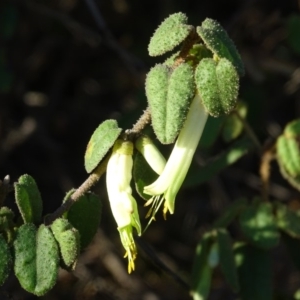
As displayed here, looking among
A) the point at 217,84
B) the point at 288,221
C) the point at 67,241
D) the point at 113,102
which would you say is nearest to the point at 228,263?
the point at 288,221

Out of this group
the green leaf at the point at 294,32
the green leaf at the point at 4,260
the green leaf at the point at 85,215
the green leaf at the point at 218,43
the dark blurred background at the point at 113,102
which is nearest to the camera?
the green leaf at the point at 218,43

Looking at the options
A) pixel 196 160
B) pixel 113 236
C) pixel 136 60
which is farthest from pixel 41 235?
pixel 113 236

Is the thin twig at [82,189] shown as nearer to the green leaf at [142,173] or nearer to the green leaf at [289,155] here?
the green leaf at [142,173]

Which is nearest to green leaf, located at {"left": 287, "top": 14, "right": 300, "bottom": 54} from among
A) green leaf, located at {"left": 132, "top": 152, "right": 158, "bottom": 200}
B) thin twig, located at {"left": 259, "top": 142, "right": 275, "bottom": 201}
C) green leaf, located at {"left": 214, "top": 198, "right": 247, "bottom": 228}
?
thin twig, located at {"left": 259, "top": 142, "right": 275, "bottom": 201}

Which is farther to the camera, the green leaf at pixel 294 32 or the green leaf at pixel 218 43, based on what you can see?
the green leaf at pixel 294 32

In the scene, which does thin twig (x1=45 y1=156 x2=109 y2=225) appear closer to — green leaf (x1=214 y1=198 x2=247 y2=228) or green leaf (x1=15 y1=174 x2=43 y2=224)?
green leaf (x1=15 y1=174 x2=43 y2=224)

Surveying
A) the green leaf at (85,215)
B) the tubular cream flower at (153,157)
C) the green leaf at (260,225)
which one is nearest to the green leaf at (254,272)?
the green leaf at (260,225)
